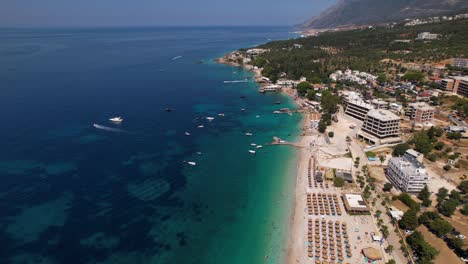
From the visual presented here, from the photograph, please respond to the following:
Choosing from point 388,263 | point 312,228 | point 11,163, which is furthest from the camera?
point 11,163

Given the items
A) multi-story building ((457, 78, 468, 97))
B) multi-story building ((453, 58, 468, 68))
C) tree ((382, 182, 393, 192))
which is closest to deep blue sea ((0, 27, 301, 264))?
tree ((382, 182, 393, 192))

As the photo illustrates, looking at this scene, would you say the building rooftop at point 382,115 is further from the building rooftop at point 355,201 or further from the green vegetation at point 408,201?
the building rooftop at point 355,201

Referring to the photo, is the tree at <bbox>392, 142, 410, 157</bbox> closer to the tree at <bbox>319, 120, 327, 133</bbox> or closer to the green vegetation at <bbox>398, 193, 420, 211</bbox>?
the green vegetation at <bbox>398, 193, 420, 211</bbox>

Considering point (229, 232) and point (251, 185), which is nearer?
point (229, 232)

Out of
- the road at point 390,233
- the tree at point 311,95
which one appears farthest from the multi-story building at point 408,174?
the tree at point 311,95

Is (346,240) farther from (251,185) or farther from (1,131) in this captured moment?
(1,131)

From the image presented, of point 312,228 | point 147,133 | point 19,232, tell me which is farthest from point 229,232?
point 147,133
